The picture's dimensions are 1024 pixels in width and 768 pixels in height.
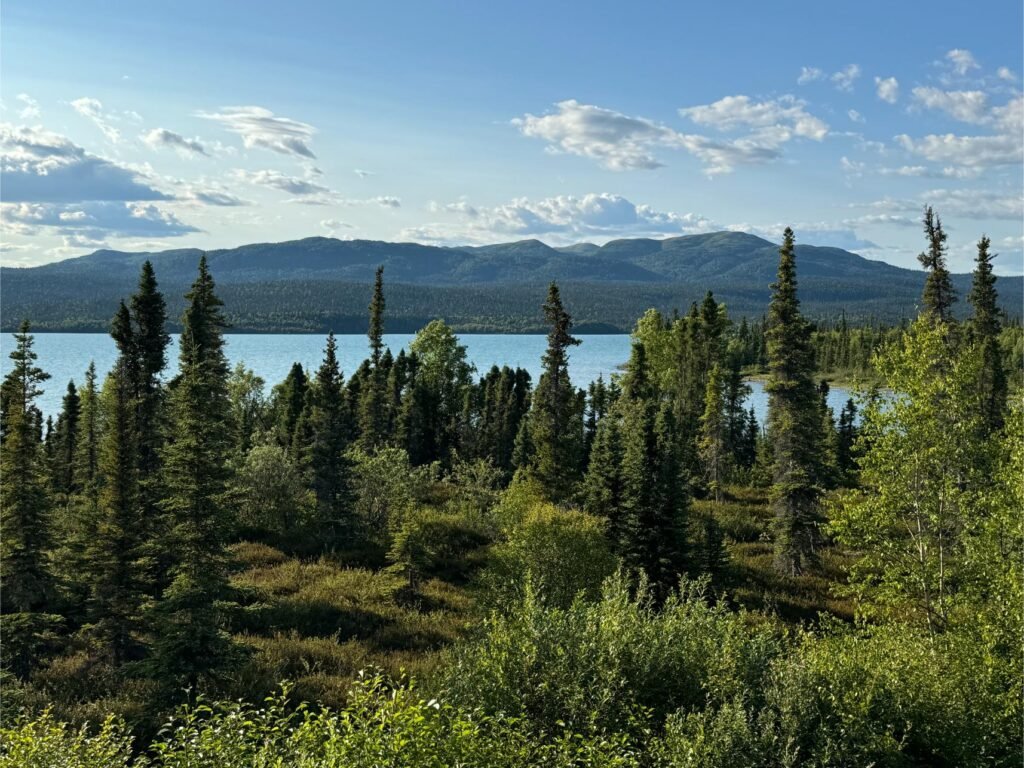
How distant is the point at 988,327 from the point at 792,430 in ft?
82.6

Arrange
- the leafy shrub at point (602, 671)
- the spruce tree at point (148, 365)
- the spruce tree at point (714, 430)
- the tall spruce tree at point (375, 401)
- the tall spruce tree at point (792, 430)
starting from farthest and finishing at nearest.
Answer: the tall spruce tree at point (375, 401) < the spruce tree at point (714, 430) < the spruce tree at point (148, 365) < the tall spruce tree at point (792, 430) < the leafy shrub at point (602, 671)

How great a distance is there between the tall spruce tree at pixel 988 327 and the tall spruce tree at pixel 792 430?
15.4 metres

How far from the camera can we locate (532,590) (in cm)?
2142

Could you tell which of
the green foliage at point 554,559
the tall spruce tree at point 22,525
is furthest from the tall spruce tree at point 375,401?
the green foliage at point 554,559

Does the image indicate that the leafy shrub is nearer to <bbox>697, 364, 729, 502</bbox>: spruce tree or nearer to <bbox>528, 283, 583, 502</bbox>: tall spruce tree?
<bbox>528, 283, 583, 502</bbox>: tall spruce tree

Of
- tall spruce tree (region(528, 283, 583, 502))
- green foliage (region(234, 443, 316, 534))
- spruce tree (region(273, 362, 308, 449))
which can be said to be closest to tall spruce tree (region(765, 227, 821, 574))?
tall spruce tree (region(528, 283, 583, 502))

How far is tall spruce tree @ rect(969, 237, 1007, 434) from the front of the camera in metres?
50.5

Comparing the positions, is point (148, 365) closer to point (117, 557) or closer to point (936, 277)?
point (117, 557)

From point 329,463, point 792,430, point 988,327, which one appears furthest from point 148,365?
point 988,327

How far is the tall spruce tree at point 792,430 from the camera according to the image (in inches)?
1545

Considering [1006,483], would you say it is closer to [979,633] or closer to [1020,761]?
[979,633]

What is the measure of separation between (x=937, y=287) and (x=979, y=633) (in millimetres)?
27564

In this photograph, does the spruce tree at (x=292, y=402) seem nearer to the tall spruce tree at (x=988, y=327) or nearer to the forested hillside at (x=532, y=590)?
the forested hillside at (x=532, y=590)

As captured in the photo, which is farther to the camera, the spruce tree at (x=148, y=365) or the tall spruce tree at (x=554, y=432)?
the tall spruce tree at (x=554, y=432)
